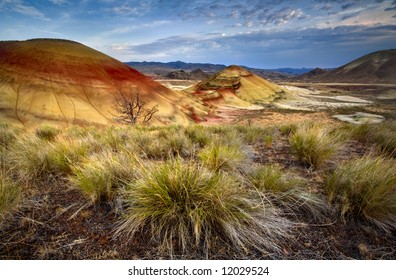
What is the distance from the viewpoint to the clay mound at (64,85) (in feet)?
57.9

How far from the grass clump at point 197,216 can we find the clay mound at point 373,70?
10812 centimetres

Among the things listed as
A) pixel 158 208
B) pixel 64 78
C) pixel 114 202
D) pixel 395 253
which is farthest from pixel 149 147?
pixel 64 78

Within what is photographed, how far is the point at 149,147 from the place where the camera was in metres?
4.17

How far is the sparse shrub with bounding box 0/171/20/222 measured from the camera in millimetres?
2033

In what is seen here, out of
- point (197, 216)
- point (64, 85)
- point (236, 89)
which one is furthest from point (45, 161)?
point (236, 89)

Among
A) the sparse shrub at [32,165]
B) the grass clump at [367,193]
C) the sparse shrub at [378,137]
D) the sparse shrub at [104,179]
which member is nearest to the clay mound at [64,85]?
the sparse shrub at [32,165]

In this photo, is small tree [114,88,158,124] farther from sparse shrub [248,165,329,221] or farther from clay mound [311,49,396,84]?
clay mound [311,49,396,84]

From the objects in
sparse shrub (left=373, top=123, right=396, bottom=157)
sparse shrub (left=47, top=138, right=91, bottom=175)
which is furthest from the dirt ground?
sparse shrub (left=373, top=123, right=396, bottom=157)

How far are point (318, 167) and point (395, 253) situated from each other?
5.80ft

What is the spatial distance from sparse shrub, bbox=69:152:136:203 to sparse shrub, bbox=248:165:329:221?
1324 mm

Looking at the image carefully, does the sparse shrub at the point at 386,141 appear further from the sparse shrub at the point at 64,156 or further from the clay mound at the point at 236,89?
the clay mound at the point at 236,89

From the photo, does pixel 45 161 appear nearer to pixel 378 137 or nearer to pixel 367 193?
pixel 367 193
